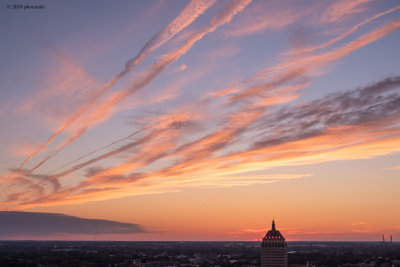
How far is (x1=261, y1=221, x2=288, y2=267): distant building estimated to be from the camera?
166 meters

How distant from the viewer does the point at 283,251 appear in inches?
6590

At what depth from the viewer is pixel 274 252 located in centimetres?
16762

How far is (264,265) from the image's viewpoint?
16812 cm

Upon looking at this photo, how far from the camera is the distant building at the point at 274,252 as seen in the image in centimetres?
16650

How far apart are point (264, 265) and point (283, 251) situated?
8403mm
